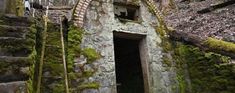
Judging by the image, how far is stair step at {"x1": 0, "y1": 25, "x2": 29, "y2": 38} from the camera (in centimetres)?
302

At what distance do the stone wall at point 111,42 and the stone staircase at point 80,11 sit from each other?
0.11 meters

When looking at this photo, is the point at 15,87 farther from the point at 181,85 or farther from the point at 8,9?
the point at 181,85

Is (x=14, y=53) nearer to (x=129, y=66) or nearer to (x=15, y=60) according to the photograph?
(x=15, y=60)

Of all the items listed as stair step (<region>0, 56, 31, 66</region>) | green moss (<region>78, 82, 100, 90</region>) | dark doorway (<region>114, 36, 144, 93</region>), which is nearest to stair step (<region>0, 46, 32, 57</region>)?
stair step (<region>0, 56, 31, 66</region>)

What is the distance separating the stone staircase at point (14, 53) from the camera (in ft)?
8.41

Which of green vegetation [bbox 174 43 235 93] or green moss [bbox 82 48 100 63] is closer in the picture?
green moss [bbox 82 48 100 63]

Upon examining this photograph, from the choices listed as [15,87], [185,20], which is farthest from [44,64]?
[185,20]

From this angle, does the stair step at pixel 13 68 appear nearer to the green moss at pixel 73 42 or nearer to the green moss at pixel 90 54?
the green moss at pixel 73 42

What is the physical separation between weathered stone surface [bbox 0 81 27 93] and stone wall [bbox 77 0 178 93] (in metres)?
1.98

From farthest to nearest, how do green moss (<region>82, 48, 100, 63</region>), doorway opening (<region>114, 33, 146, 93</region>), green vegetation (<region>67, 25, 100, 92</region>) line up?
doorway opening (<region>114, 33, 146, 93</region>) → green moss (<region>82, 48, 100, 63</region>) → green vegetation (<region>67, 25, 100, 92</region>)

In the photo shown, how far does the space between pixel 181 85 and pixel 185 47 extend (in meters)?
1.01

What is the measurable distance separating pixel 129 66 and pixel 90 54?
10.0 ft

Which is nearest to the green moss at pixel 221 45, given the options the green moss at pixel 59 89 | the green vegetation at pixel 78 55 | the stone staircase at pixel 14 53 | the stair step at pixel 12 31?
the green vegetation at pixel 78 55

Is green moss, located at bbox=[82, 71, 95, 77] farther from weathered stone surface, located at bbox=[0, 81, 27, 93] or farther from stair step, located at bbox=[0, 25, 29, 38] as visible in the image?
weathered stone surface, located at bbox=[0, 81, 27, 93]
